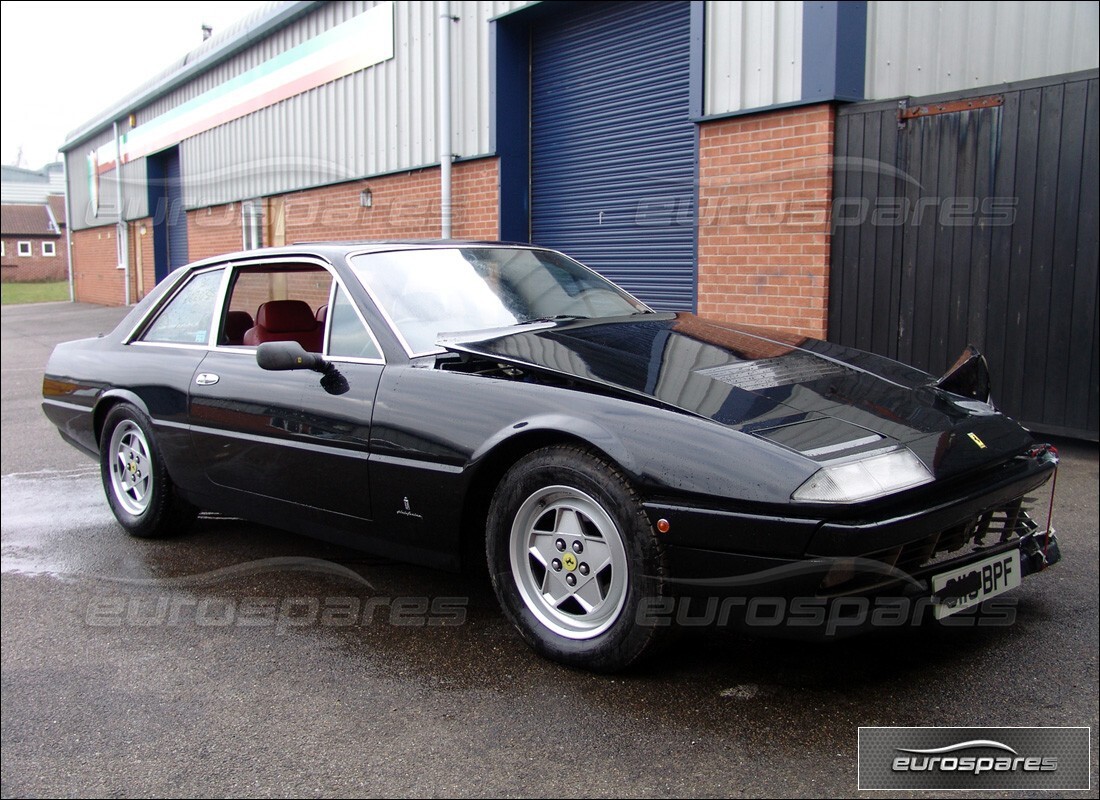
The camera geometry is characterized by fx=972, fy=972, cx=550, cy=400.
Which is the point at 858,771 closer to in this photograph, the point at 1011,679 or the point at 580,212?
the point at 1011,679

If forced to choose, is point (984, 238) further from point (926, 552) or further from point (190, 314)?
point (190, 314)

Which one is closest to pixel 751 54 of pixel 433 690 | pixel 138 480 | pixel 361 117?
pixel 138 480

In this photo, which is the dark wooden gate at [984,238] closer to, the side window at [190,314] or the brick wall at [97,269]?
the side window at [190,314]

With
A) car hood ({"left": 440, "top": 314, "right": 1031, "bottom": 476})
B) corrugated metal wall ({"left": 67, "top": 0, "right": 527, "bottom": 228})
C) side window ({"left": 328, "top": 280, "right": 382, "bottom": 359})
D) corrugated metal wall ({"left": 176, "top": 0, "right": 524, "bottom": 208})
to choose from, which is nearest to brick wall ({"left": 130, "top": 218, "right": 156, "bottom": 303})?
corrugated metal wall ({"left": 67, "top": 0, "right": 527, "bottom": 228})

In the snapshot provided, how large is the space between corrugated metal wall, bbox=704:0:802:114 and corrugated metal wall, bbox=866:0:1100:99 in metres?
0.57

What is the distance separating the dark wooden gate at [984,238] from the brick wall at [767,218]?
138 mm

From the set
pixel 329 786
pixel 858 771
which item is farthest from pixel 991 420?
pixel 329 786

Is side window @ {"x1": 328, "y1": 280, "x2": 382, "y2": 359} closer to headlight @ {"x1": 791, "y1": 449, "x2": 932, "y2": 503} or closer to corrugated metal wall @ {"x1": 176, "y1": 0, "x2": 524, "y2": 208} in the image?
headlight @ {"x1": 791, "y1": 449, "x2": 932, "y2": 503}

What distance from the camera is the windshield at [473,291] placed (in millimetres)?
3713

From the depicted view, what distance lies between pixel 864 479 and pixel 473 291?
73.0 inches

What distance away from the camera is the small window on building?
17.4m

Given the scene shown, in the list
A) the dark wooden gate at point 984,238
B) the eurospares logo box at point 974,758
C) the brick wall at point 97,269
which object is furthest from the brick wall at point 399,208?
the brick wall at point 97,269

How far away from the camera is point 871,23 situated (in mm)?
7129

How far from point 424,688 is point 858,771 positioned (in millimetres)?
1265
